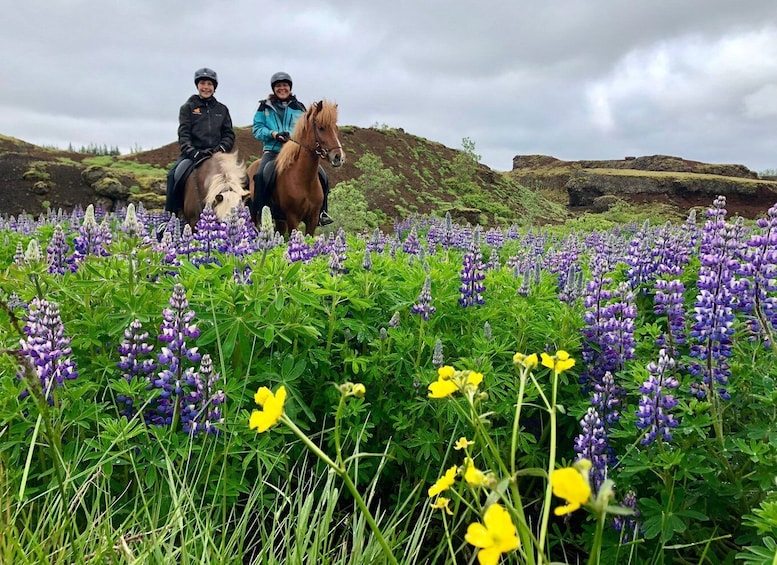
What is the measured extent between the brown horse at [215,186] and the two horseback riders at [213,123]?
302 mm

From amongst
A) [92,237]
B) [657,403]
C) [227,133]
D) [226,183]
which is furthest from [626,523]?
[227,133]

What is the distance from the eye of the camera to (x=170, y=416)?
282 cm

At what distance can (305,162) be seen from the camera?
957 centimetres

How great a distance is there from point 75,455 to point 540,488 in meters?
2.47

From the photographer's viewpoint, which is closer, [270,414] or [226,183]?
[270,414]

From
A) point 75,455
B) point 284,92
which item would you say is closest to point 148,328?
point 75,455

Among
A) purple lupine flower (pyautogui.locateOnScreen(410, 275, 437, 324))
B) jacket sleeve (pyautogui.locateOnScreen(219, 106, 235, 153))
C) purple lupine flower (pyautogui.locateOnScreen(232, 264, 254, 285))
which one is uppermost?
jacket sleeve (pyautogui.locateOnScreen(219, 106, 235, 153))

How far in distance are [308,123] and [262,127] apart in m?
1.74

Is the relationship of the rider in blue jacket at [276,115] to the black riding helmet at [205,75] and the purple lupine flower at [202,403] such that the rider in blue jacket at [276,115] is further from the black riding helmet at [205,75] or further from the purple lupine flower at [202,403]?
the purple lupine flower at [202,403]

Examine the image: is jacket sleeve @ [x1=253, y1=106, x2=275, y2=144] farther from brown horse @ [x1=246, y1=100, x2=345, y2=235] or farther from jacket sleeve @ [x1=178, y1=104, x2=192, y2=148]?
jacket sleeve @ [x1=178, y1=104, x2=192, y2=148]

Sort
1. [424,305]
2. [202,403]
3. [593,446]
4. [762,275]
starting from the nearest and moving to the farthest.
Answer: [593,446] → [762,275] → [202,403] → [424,305]

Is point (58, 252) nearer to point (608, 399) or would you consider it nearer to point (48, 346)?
point (48, 346)

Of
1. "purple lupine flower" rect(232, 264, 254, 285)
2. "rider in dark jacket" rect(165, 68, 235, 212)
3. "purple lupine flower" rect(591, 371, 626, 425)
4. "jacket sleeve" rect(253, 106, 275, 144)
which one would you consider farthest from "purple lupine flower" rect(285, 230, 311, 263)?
"rider in dark jacket" rect(165, 68, 235, 212)

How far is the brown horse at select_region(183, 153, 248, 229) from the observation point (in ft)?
28.8
